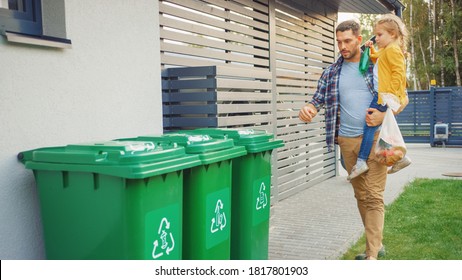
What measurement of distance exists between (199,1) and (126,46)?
6.02ft

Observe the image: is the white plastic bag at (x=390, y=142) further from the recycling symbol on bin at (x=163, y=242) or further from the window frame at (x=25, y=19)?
the window frame at (x=25, y=19)

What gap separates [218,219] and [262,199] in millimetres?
646

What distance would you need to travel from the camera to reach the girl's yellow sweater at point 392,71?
13.3 feet

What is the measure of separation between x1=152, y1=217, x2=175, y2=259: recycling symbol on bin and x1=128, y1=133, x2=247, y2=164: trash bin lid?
18.5 inches

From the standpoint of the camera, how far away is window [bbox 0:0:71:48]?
122 inches

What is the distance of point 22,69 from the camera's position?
10.4 feet

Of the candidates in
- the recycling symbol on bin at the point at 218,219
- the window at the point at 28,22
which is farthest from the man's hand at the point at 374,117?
the window at the point at 28,22

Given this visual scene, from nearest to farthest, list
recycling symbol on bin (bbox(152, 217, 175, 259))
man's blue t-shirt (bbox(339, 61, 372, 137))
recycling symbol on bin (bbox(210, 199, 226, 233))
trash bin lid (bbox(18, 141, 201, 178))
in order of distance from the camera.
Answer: trash bin lid (bbox(18, 141, 201, 178))
recycling symbol on bin (bbox(152, 217, 175, 259))
recycling symbol on bin (bbox(210, 199, 226, 233))
man's blue t-shirt (bbox(339, 61, 372, 137))

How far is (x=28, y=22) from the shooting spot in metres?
3.28

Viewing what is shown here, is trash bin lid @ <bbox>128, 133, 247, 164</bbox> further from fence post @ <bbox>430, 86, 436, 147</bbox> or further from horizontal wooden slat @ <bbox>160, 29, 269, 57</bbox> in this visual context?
fence post @ <bbox>430, 86, 436, 147</bbox>

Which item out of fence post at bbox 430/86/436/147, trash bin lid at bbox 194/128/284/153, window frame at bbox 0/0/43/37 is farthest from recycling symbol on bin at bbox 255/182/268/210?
fence post at bbox 430/86/436/147

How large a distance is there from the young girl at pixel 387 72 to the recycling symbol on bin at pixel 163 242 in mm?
1956

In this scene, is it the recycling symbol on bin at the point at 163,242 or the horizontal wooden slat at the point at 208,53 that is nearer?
the recycling symbol on bin at the point at 163,242

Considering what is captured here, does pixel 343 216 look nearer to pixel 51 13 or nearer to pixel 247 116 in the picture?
pixel 247 116
